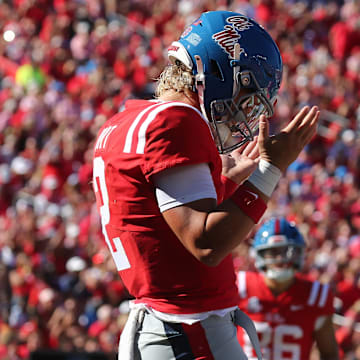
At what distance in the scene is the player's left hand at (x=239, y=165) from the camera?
7.92 feet

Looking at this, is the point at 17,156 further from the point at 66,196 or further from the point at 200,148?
the point at 200,148

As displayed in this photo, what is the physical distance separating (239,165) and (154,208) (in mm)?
420

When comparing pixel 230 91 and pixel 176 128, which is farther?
pixel 230 91

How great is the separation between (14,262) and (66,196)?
133 cm

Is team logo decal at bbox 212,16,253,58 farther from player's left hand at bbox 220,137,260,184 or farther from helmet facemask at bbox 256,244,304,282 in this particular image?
helmet facemask at bbox 256,244,304,282

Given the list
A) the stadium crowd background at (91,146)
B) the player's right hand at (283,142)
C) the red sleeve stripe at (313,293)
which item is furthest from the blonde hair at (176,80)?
the stadium crowd background at (91,146)

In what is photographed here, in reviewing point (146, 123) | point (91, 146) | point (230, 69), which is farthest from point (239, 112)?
point (91, 146)

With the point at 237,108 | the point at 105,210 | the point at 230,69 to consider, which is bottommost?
the point at 105,210

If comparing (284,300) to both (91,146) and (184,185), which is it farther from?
(91,146)

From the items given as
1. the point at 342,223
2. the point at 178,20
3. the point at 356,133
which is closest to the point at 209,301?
the point at 342,223

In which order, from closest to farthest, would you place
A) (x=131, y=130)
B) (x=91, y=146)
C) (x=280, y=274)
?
1. (x=131, y=130)
2. (x=280, y=274)
3. (x=91, y=146)

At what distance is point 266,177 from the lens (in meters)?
2.22

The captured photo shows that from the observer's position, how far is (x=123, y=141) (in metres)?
2.18

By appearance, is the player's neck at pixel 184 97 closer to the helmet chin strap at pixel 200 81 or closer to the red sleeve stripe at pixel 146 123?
the helmet chin strap at pixel 200 81
